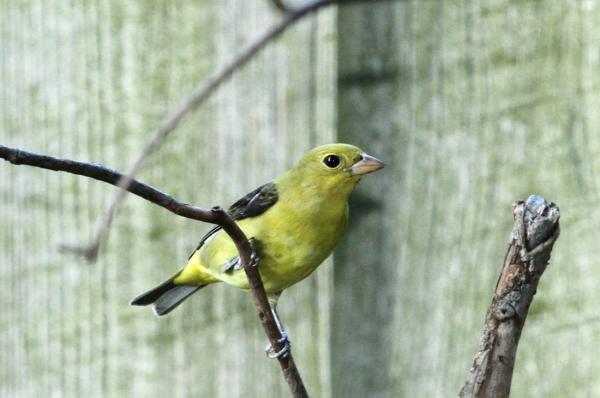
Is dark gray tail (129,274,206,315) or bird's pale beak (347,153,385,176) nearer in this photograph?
bird's pale beak (347,153,385,176)

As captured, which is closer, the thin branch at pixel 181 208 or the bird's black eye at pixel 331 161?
the thin branch at pixel 181 208

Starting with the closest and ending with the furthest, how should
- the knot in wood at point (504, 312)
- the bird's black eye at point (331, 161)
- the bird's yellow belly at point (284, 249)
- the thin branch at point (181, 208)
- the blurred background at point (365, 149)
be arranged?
the thin branch at point (181, 208) < the knot in wood at point (504, 312) < the bird's yellow belly at point (284, 249) < the bird's black eye at point (331, 161) < the blurred background at point (365, 149)

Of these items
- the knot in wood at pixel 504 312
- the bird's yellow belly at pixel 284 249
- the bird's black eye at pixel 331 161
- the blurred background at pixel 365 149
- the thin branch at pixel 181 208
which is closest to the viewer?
the thin branch at pixel 181 208

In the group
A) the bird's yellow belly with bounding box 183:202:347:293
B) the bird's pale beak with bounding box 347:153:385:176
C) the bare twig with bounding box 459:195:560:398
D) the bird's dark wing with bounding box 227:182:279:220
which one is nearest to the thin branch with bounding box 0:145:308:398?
the bare twig with bounding box 459:195:560:398

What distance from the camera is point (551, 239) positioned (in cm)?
133

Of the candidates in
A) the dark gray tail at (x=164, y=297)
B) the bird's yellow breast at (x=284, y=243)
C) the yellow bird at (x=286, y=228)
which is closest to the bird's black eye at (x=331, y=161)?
the yellow bird at (x=286, y=228)

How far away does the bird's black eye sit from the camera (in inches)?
91.1

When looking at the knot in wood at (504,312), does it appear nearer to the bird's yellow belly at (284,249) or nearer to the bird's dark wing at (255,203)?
the bird's yellow belly at (284,249)

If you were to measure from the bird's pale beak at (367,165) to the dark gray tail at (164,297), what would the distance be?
0.53m

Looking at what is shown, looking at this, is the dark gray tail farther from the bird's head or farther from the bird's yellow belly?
the bird's head

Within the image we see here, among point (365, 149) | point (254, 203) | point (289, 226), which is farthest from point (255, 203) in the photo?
point (365, 149)

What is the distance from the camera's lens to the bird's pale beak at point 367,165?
87.5 inches

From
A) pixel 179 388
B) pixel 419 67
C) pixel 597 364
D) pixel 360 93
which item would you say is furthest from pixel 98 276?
pixel 597 364

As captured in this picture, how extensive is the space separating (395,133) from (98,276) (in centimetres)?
87
